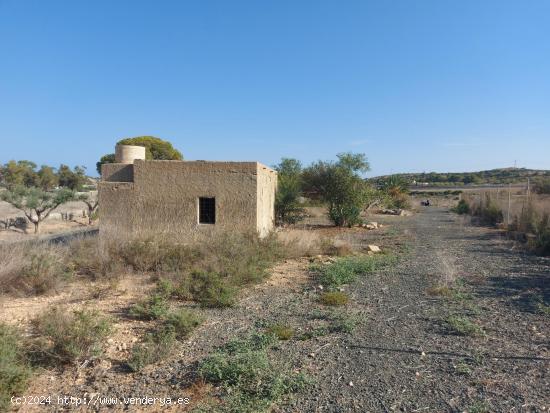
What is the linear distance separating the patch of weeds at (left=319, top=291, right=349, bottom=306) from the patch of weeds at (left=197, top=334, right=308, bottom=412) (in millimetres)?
2545

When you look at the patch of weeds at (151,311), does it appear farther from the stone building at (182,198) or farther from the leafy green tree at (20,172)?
the leafy green tree at (20,172)

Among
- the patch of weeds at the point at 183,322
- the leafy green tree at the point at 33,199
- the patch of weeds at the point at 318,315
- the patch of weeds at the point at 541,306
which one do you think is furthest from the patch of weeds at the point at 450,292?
the leafy green tree at the point at 33,199

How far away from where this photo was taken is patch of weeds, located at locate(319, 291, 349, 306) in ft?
23.1

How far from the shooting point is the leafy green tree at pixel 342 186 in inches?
809

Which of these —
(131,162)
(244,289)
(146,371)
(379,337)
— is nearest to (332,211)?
(131,162)

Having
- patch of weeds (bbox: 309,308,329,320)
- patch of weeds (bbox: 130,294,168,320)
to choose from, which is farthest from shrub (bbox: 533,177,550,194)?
patch of weeds (bbox: 130,294,168,320)

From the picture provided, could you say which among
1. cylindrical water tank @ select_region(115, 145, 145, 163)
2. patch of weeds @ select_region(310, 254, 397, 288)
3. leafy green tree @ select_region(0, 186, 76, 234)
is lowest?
patch of weeds @ select_region(310, 254, 397, 288)

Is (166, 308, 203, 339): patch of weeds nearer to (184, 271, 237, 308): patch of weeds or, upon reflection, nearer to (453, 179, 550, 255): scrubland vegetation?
(184, 271, 237, 308): patch of weeds

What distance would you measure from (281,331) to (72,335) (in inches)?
109

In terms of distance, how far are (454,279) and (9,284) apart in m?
9.48

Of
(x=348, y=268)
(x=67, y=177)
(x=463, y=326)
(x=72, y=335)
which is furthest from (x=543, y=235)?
(x=67, y=177)

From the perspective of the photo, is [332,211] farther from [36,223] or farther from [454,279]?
[36,223]

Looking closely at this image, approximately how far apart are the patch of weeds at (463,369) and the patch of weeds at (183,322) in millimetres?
3600

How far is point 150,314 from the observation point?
6234 mm
